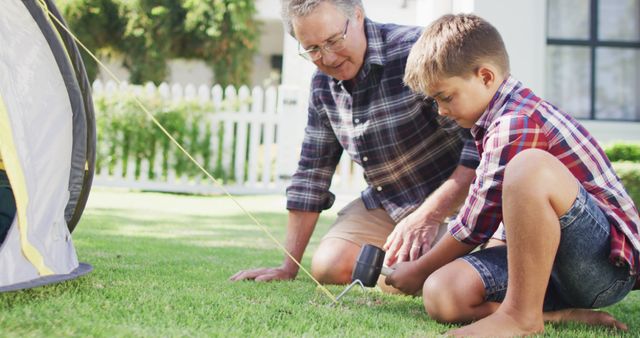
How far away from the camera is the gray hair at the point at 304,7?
9.44ft

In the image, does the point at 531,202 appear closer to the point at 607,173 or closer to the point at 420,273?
the point at 607,173

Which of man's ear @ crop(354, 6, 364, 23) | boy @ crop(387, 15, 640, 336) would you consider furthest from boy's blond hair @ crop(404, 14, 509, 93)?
man's ear @ crop(354, 6, 364, 23)

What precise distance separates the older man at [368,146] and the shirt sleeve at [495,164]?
1.80 feet

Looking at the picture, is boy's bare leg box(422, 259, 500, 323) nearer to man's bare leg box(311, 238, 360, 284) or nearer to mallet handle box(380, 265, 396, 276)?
mallet handle box(380, 265, 396, 276)

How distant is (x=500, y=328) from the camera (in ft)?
6.66

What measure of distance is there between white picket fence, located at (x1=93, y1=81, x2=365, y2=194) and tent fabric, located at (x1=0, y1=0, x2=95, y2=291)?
5816mm

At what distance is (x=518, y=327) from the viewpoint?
2.05 m

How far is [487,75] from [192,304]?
3.77 ft

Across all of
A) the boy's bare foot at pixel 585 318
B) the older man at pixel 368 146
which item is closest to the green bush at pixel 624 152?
the older man at pixel 368 146

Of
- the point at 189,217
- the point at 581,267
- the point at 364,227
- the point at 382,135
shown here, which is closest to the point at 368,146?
the point at 382,135

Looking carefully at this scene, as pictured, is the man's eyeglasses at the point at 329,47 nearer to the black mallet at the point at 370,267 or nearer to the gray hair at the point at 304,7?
the gray hair at the point at 304,7

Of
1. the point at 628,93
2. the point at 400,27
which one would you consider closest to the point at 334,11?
the point at 400,27

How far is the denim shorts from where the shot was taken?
2.06 metres

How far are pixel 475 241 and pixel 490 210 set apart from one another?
0.15 m
